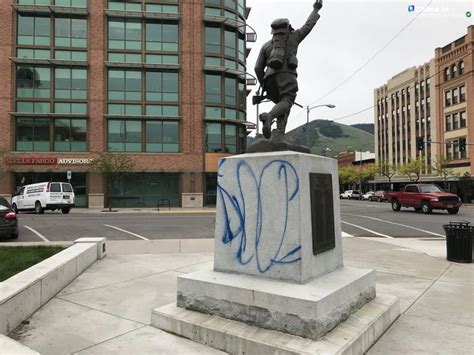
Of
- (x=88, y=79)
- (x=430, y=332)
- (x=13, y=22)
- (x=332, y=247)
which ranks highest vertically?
(x=13, y=22)

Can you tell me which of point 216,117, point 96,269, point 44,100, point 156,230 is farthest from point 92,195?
point 96,269

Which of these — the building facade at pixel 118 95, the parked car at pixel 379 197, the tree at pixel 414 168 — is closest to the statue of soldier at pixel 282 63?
the building facade at pixel 118 95

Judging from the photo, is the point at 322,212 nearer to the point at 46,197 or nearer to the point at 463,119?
the point at 46,197

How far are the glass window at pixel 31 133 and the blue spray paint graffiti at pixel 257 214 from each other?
32580 mm

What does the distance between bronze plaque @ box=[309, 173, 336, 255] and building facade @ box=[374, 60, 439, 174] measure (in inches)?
2039

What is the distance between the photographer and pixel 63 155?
33094 millimetres

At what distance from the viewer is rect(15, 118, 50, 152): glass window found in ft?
109

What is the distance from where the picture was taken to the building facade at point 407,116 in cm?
5506

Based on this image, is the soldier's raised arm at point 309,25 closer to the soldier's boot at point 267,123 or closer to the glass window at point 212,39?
the soldier's boot at point 267,123

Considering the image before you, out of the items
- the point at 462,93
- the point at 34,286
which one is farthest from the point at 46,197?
the point at 462,93

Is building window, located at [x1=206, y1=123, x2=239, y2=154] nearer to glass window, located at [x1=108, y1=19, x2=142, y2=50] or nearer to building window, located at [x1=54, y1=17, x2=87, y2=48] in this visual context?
glass window, located at [x1=108, y1=19, x2=142, y2=50]

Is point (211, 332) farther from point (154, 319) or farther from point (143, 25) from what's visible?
point (143, 25)

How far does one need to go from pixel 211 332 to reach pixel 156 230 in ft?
37.4

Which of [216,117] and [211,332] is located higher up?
[216,117]
